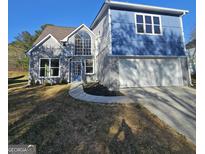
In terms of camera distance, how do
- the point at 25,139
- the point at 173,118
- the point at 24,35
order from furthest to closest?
1. the point at 24,35
2. the point at 173,118
3. the point at 25,139

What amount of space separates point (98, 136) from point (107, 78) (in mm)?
7358

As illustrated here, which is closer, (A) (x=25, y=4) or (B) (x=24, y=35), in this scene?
(A) (x=25, y=4)

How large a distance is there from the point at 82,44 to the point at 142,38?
626cm

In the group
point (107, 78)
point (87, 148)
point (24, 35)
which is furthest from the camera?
point (24, 35)

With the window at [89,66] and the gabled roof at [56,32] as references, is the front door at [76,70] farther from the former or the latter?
the gabled roof at [56,32]

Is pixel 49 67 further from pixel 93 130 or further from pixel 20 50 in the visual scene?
pixel 20 50

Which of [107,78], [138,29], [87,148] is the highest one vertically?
[138,29]

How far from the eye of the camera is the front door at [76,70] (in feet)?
51.4

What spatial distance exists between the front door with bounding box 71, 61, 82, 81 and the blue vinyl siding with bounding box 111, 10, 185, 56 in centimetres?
548

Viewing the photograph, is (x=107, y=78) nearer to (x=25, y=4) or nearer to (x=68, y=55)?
(x=68, y=55)

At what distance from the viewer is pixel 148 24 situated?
40.6 ft

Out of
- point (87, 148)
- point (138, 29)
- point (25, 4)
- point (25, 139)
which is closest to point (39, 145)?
point (25, 139)

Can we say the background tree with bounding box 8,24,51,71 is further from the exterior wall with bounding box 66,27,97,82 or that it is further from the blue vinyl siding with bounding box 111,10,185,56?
the blue vinyl siding with bounding box 111,10,185,56

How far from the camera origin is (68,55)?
15383 mm
